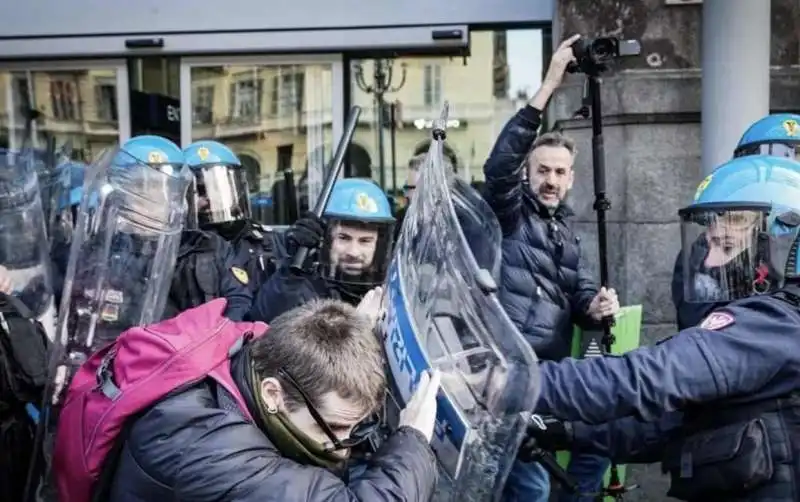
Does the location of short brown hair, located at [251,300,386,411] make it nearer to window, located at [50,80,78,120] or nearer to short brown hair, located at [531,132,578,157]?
short brown hair, located at [531,132,578,157]

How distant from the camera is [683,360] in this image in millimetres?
2037

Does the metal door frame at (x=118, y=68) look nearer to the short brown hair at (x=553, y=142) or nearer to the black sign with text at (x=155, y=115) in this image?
the black sign with text at (x=155, y=115)

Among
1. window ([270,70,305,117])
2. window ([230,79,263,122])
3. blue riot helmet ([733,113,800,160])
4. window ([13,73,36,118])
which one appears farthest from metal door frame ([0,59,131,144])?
blue riot helmet ([733,113,800,160])

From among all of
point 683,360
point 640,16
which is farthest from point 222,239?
point 640,16

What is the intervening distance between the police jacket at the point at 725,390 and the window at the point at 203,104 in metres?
5.56

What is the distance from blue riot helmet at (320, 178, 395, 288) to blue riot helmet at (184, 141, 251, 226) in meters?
0.97

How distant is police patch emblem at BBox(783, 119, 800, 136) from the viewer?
4.04m

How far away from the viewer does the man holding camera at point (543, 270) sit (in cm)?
370

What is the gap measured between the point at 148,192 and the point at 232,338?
4.28 ft

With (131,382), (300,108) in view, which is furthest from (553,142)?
(300,108)

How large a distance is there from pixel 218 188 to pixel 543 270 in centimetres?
156

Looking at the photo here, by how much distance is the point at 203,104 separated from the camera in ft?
23.7

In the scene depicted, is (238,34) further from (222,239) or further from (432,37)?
(222,239)

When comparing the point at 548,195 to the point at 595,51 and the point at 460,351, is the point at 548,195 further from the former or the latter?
the point at 460,351
